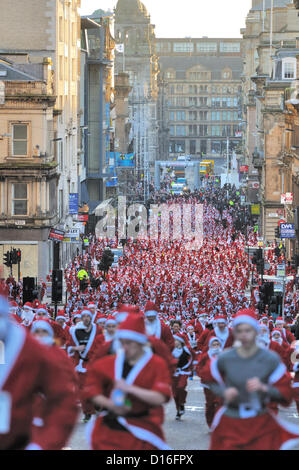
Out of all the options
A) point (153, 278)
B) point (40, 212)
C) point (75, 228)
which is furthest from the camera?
point (75, 228)

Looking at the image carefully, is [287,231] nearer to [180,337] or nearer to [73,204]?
[73,204]

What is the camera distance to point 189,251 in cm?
6825

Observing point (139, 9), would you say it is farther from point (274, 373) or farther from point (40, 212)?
point (274, 373)

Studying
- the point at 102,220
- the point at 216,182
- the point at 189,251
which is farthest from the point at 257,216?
the point at 216,182

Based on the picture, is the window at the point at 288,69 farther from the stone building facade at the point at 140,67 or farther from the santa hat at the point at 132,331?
the santa hat at the point at 132,331

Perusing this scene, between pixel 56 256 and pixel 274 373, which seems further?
pixel 56 256

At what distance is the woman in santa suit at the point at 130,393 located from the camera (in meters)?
9.54

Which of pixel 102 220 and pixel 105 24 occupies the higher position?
pixel 105 24

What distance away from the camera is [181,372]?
2016 cm

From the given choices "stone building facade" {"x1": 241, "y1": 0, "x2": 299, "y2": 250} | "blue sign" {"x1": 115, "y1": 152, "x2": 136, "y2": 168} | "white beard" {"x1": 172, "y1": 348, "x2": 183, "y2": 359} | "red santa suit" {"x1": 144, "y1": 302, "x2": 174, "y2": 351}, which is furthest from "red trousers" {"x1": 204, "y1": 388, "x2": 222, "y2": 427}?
"blue sign" {"x1": 115, "y1": 152, "x2": 136, "y2": 168}

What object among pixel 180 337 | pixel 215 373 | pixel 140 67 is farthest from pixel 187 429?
pixel 140 67

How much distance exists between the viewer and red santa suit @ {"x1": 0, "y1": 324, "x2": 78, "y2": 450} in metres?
8.07

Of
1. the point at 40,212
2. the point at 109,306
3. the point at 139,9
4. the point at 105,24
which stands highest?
the point at 139,9
